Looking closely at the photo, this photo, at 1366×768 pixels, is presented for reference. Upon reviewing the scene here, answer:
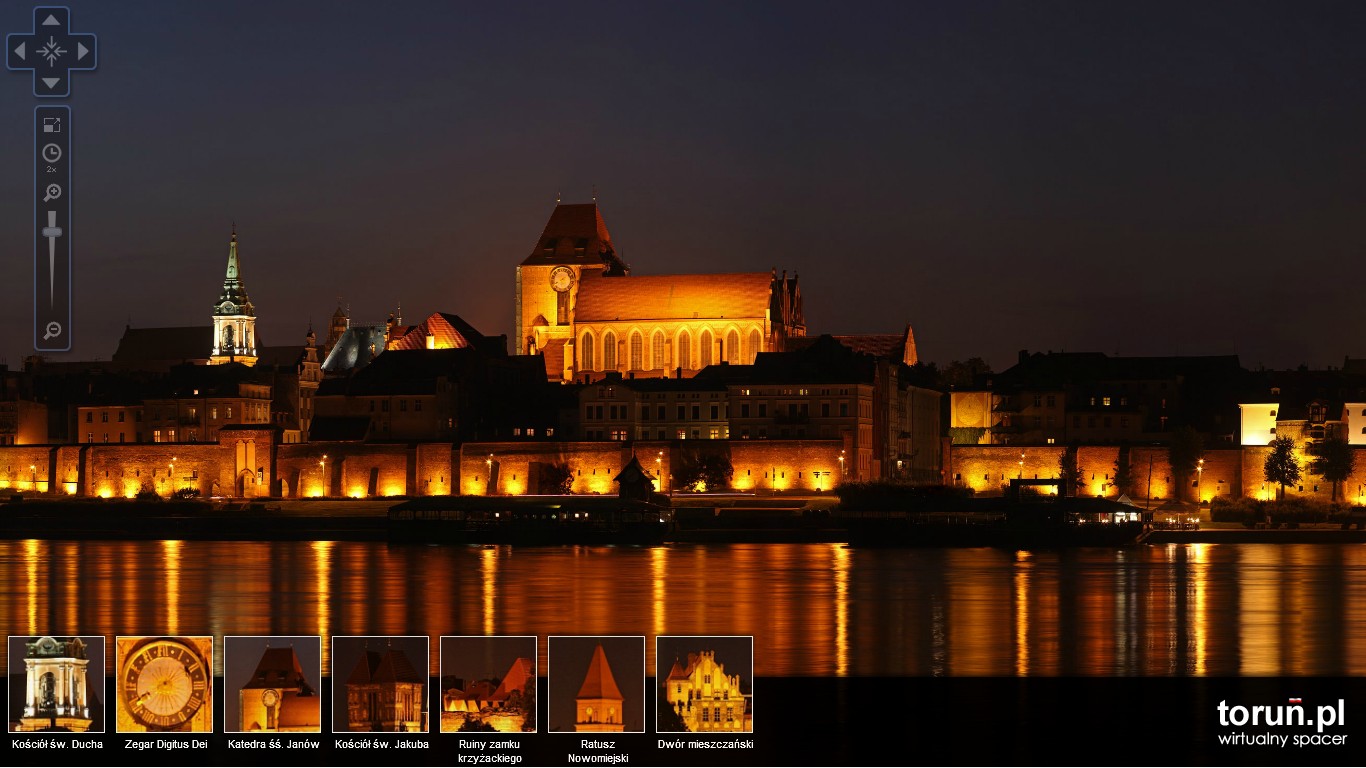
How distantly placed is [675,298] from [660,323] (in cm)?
178

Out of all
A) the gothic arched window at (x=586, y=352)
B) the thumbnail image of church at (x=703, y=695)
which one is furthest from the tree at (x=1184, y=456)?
the thumbnail image of church at (x=703, y=695)

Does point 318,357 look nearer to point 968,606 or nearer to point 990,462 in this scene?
point 990,462

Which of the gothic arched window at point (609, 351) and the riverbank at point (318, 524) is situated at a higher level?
the gothic arched window at point (609, 351)

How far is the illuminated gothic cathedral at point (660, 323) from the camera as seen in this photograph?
106 meters

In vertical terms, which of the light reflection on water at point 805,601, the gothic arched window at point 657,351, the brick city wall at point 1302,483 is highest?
the gothic arched window at point 657,351

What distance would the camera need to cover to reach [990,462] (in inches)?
3383

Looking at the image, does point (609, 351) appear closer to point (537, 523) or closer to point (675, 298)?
point (675, 298)

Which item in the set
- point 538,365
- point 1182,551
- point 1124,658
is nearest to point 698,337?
point 538,365

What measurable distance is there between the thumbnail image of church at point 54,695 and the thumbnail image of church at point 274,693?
140 centimetres

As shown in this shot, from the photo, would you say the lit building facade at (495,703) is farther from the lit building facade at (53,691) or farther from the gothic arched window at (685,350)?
the gothic arched window at (685,350)

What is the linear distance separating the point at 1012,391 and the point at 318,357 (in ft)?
173

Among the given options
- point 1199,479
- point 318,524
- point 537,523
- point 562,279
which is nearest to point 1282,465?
point 1199,479

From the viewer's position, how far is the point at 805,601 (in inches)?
1716

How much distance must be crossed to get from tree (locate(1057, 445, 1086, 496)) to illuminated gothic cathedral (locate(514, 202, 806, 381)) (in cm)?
2416
